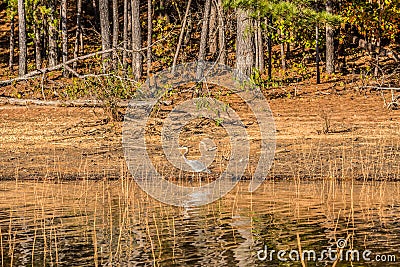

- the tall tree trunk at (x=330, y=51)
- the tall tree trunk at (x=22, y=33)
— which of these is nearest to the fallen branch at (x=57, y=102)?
the tall tree trunk at (x=22, y=33)

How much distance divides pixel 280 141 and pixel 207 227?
8768mm

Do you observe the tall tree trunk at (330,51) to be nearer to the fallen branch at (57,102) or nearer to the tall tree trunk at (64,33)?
the tall tree trunk at (64,33)

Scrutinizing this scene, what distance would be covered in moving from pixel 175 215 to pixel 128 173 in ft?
14.8

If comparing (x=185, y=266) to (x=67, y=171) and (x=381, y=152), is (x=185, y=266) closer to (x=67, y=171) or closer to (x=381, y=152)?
(x=67, y=171)

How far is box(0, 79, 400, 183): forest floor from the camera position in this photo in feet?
55.0

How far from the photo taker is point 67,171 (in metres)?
17.0

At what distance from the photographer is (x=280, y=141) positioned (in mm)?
19734

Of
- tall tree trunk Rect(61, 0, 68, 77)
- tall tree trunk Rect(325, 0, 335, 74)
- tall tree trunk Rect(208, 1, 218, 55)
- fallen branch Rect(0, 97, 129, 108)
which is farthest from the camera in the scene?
tall tree trunk Rect(61, 0, 68, 77)
